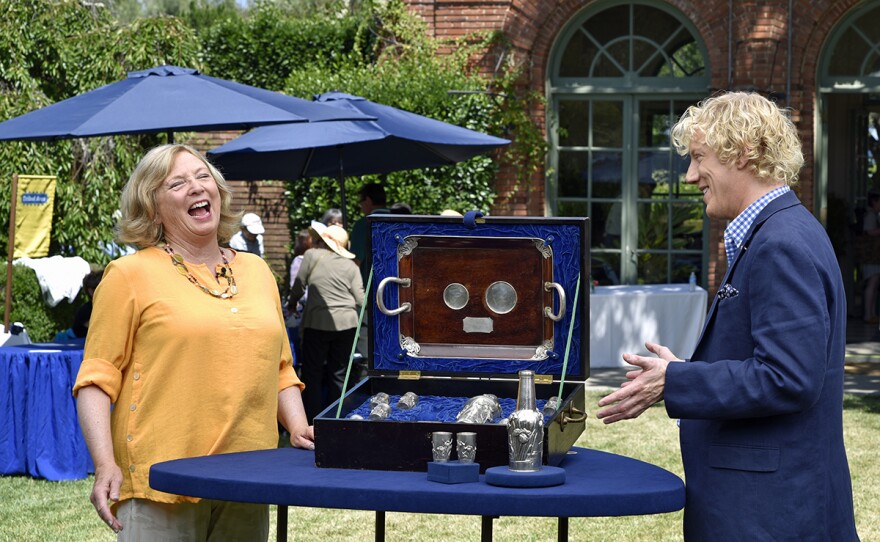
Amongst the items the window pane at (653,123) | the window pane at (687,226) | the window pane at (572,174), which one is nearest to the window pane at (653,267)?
the window pane at (687,226)

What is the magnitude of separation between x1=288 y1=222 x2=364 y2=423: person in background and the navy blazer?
18.1 feet

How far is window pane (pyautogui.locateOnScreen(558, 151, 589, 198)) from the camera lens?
1362cm

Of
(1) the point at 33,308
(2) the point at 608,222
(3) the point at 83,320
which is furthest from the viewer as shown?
(2) the point at 608,222

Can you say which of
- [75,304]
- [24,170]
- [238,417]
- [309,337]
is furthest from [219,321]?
[24,170]

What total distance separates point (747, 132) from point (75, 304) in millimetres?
10502

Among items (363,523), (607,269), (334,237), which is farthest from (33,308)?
(363,523)

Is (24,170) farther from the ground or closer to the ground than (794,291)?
farther from the ground

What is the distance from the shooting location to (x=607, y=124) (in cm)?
1349

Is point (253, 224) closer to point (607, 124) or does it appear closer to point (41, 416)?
point (607, 124)

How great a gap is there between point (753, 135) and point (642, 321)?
846cm

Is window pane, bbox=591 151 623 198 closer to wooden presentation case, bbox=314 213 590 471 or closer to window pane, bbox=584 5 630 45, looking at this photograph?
window pane, bbox=584 5 630 45

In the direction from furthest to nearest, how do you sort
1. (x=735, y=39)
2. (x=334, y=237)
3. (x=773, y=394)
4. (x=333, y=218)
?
(x=735, y=39), (x=333, y=218), (x=334, y=237), (x=773, y=394)

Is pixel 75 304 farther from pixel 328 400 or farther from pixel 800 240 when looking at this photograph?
pixel 800 240

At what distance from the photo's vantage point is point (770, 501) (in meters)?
2.77
